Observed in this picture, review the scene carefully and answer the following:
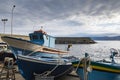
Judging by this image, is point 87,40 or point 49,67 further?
point 87,40

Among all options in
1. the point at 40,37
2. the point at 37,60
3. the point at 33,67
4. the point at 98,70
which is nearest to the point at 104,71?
the point at 98,70

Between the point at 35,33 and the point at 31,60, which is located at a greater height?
the point at 35,33

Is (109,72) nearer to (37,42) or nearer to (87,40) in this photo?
(37,42)

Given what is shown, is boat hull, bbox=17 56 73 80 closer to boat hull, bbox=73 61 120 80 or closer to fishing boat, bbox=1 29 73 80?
fishing boat, bbox=1 29 73 80

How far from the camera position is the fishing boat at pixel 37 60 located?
13.2m

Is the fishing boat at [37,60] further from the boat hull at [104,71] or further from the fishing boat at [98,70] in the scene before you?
the boat hull at [104,71]

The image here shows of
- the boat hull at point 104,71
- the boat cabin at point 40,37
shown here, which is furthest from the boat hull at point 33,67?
the boat cabin at point 40,37

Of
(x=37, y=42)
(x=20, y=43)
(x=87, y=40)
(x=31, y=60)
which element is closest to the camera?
(x=31, y=60)

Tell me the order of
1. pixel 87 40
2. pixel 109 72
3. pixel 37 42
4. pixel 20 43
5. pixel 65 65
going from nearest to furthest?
pixel 109 72, pixel 65 65, pixel 20 43, pixel 37 42, pixel 87 40

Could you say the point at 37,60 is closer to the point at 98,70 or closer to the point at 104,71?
the point at 98,70

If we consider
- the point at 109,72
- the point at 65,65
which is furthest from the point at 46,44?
the point at 109,72

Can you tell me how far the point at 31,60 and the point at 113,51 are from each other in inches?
190

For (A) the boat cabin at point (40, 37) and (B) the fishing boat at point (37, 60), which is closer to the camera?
(B) the fishing boat at point (37, 60)

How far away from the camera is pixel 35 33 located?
18.8m
